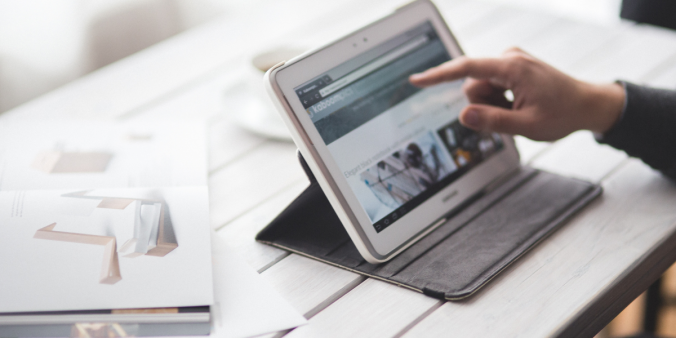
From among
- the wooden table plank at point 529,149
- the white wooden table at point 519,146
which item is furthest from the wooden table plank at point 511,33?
the wooden table plank at point 529,149

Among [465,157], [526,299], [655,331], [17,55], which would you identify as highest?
[17,55]

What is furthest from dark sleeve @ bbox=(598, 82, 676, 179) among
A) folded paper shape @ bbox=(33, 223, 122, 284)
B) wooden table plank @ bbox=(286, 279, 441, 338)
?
folded paper shape @ bbox=(33, 223, 122, 284)

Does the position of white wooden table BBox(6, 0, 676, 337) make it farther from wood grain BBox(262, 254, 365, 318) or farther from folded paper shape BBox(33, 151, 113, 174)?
folded paper shape BBox(33, 151, 113, 174)

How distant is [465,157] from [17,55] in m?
1.52

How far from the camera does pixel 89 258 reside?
537mm

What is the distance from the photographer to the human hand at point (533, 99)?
0.69m

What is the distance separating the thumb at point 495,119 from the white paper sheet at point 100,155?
1.12 feet

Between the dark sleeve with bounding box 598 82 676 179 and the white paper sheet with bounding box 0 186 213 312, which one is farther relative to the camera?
the dark sleeve with bounding box 598 82 676 179

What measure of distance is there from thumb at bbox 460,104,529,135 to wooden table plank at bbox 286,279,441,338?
0.79 ft

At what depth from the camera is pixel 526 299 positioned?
553 mm

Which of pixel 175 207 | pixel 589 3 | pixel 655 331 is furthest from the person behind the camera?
pixel 589 3

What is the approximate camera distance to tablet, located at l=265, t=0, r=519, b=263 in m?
0.60

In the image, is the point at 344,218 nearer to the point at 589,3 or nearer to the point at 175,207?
the point at 175,207

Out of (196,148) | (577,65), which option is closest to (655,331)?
(577,65)
